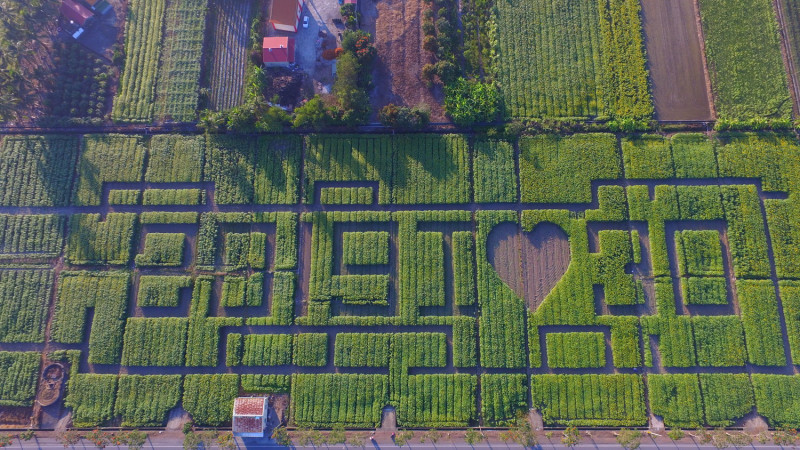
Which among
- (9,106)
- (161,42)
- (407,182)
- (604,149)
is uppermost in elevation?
(161,42)

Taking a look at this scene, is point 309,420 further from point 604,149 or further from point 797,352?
point 797,352

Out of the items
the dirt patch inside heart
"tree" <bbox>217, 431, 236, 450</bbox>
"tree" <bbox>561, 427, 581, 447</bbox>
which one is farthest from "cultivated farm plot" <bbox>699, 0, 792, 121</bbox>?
"tree" <bbox>217, 431, 236, 450</bbox>

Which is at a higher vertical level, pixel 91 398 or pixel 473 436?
pixel 91 398

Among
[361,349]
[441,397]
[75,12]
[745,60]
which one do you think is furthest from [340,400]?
[745,60]

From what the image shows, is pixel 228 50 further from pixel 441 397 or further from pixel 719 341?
pixel 719 341

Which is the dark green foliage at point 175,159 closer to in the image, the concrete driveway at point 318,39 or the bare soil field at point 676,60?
the concrete driveway at point 318,39

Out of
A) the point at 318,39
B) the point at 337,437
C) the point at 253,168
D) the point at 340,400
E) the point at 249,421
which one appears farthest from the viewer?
the point at 318,39

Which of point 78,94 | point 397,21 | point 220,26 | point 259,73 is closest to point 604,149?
point 397,21
